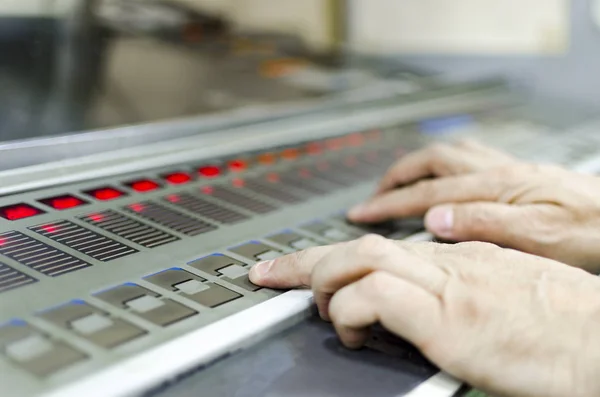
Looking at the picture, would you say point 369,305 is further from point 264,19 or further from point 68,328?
point 264,19

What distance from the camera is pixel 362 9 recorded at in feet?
7.55

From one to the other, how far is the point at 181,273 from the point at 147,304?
0.30 ft

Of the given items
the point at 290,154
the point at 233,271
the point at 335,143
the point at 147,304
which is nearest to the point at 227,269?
the point at 233,271

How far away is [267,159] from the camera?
1307mm

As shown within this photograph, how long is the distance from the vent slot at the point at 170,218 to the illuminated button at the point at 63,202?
0.07 meters

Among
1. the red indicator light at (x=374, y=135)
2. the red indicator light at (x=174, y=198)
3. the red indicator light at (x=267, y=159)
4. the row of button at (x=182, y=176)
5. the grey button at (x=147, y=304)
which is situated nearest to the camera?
the grey button at (x=147, y=304)

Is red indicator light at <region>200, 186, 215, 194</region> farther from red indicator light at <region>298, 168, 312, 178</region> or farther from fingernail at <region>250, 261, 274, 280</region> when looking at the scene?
fingernail at <region>250, 261, 274, 280</region>

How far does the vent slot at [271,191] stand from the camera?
3.66ft

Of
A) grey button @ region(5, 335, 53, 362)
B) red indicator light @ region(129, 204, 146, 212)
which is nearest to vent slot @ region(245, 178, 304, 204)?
red indicator light @ region(129, 204, 146, 212)

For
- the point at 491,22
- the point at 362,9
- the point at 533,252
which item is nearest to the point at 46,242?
the point at 533,252

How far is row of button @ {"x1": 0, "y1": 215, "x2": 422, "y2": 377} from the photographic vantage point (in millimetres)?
595

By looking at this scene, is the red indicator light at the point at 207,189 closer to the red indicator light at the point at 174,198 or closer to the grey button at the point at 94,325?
the red indicator light at the point at 174,198

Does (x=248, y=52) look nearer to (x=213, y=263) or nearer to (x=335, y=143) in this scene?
(x=335, y=143)

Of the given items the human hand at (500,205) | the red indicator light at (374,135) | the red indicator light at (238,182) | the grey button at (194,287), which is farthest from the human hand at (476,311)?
the red indicator light at (374,135)
